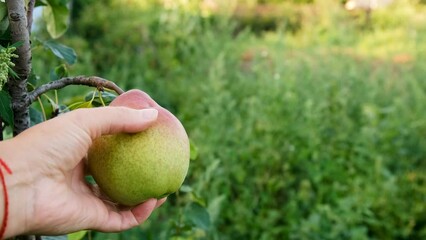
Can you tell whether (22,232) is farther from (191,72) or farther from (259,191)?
(191,72)

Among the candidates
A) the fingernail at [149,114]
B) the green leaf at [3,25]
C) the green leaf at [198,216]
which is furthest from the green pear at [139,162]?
the green leaf at [198,216]

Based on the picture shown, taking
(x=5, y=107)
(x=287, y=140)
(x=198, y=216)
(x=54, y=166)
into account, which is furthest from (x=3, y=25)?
(x=287, y=140)

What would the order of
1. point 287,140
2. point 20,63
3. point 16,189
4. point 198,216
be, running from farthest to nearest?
point 287,140, point 198,216, point 20,63, point 16,189

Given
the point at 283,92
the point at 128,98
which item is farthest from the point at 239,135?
the point at 128,98

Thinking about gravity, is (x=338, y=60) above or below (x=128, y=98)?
below

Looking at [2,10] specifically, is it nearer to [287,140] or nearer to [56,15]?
[56,15]

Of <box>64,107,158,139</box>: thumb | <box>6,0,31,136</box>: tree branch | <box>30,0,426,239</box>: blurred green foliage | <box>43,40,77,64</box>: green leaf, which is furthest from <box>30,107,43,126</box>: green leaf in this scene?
<box>30,0,426,239</box>: blurred green foliage

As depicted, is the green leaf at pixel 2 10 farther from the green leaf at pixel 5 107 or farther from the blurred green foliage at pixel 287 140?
the blurred green foliage at pixel 287 140
